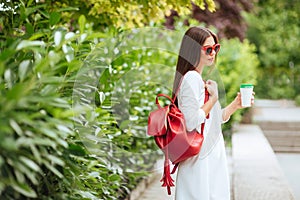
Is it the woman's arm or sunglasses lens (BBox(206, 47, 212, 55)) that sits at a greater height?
sunglasses lens (BBox(206, 47, 212, 55))

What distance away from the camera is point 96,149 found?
316 centimetres

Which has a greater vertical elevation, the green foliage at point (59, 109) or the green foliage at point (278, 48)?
the green foliage at point (59, 109)

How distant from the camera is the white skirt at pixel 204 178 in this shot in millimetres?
3275

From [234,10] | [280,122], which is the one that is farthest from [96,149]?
[234,10]

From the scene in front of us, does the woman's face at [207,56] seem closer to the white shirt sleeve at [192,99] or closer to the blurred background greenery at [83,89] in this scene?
the white shirt sleeve at [192,99]

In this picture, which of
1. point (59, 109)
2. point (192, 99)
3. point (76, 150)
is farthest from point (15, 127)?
point (192, 99)

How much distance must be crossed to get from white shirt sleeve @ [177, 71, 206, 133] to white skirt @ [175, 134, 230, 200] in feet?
0.72

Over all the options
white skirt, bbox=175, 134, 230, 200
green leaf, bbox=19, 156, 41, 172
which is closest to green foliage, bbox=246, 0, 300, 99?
white skirt, bbox=175, 134, 230, 200

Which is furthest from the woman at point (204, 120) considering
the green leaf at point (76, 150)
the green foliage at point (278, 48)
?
the green foliage at point (278, 48)

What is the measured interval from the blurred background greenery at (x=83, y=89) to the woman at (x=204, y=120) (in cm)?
26

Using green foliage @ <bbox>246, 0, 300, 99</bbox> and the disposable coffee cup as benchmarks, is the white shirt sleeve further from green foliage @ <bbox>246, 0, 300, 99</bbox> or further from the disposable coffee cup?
green foliage @ <bbox>246, 0, 300, 99</bbox>

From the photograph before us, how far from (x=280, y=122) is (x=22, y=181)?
11.9 m

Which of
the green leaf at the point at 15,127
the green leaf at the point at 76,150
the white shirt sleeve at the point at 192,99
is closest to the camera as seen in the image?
the green leaf at the point at 15,127

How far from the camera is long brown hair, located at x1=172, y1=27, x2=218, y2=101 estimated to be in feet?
10.8
